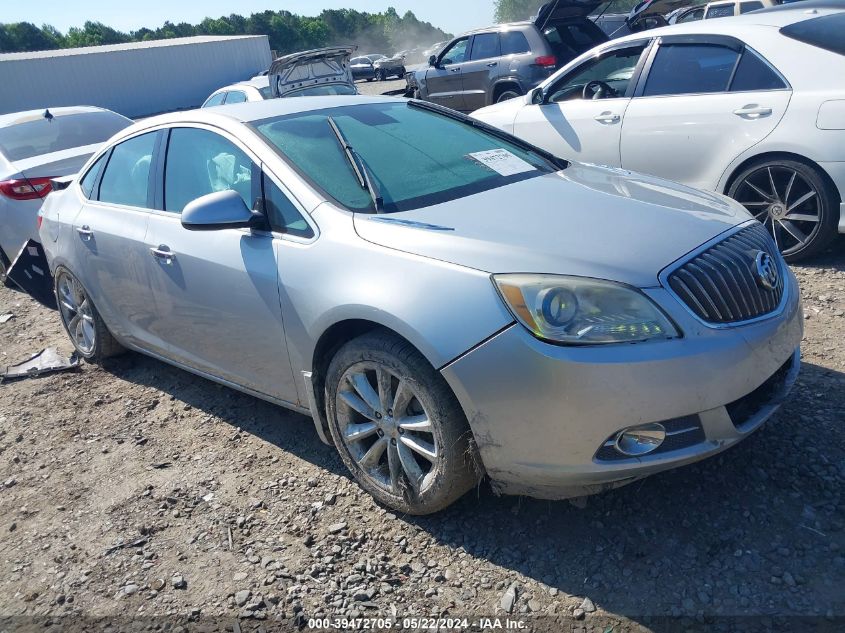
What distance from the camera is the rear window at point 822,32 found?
466 centimetres

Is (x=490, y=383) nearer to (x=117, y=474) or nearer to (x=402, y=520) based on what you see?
(x=402, y=520)

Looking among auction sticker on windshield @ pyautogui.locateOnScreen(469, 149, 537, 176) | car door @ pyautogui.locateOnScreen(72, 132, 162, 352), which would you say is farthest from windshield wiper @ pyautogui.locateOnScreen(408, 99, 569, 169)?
car door @ pyautogui.locateOnScreen(72, 132, 162, 352)

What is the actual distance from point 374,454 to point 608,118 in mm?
3884

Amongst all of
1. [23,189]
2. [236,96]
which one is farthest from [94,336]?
[236,96]

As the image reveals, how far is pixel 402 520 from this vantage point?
2.91 m

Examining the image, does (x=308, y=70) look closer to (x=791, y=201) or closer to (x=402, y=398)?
(x=791, y=201)

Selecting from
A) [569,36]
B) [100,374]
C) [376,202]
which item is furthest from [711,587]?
[569,36]

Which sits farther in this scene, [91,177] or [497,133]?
[91,177]

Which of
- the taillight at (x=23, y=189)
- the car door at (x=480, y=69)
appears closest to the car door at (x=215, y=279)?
the taillight at (x=23, y=189)

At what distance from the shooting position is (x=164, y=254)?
359 cm

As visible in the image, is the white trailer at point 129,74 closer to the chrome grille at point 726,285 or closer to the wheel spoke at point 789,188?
the wheel spoke at point 789,188

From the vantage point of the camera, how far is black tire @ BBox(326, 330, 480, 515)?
2.53 meters

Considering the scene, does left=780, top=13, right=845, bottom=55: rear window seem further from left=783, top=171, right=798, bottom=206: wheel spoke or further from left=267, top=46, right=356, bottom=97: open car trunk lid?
left=267, top=46, right=356, bottom=97: open car trunk lid

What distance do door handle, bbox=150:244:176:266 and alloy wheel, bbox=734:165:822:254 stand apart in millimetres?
3754
